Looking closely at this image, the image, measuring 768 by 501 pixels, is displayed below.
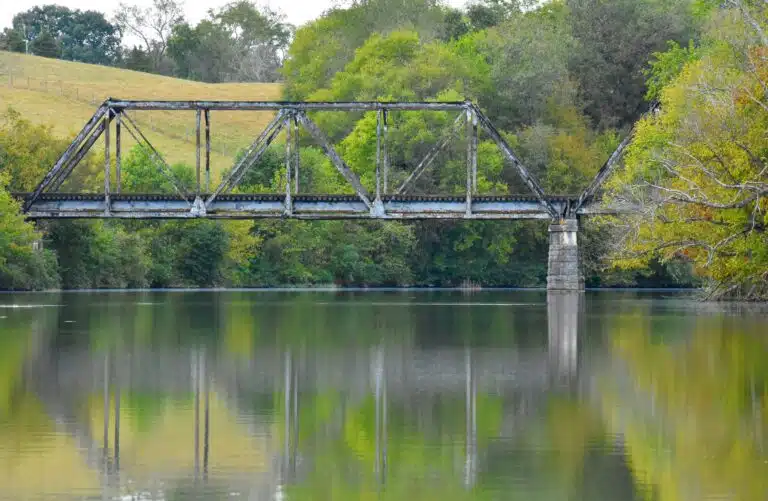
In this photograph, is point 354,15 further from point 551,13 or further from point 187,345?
point 187,345

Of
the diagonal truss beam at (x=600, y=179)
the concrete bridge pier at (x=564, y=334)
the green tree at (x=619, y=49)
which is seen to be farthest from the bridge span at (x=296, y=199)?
the green tree at (x=619, y=49)

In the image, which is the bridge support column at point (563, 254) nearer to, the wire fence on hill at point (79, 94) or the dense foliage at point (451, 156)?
the dense foliage at point (451, 156)

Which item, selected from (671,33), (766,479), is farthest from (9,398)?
(671,33)

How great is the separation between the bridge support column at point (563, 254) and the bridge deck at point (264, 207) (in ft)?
10.4

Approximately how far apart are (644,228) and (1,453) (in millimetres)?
48233

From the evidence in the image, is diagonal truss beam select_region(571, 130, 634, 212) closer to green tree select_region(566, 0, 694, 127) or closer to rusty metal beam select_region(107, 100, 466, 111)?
rusty metal beam select_region(107, 100, 466, 111)

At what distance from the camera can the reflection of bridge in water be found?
2092 centimetres

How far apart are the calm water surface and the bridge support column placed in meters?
47.6

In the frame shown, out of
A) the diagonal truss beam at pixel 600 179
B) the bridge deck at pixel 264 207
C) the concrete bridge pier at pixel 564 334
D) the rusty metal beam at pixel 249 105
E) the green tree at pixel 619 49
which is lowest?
the concrete bridge pier at pixel 564 334

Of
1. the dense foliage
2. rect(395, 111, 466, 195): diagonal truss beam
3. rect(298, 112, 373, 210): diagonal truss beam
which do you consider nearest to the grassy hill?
the dense foliage

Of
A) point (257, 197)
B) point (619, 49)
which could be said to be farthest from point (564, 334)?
point (619, 49)

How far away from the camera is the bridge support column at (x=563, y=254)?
9775 cm

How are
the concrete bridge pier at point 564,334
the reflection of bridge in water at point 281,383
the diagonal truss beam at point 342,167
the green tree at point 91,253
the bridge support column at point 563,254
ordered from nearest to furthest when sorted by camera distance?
the reflection of bridge in water at point 281,383, the concrete bridge pier at point 564,334, the diagonal truss beam at point 342,167, the bridge support column at point 563,254, the green tree at point 91,253

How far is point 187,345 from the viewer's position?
1633 inches
